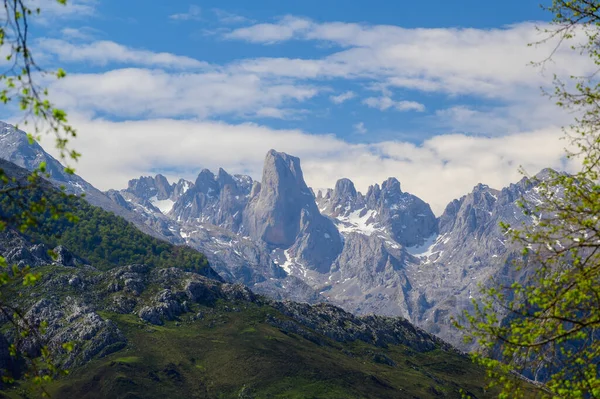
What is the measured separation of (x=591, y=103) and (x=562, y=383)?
13.4 metres

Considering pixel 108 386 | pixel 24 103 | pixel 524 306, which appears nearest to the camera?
pixel 24 103

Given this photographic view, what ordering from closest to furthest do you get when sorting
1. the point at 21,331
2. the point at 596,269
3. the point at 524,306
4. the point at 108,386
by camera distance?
the point at 21,331 → the point at 596,269 → the point at 524,306 → the point at 108,386

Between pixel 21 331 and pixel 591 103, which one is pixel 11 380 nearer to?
pixel 21 331

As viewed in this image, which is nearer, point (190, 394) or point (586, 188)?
point (586, 188)

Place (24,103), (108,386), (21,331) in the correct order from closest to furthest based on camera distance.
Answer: (24,103) → (21,331) → (108,386)

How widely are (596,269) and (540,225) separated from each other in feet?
11.1

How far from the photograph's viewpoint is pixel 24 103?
2088 cm

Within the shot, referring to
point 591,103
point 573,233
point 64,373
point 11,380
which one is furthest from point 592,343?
point 11,380

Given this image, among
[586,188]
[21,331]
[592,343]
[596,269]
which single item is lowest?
[21,331]

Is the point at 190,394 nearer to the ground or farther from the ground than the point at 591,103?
nearer to the ground

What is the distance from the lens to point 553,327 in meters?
28.4

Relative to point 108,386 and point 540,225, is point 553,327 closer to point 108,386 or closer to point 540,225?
point 540,225

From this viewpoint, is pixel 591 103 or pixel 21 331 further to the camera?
pixel 591 103

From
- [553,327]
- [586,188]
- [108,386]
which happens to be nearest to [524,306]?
[553,327]
